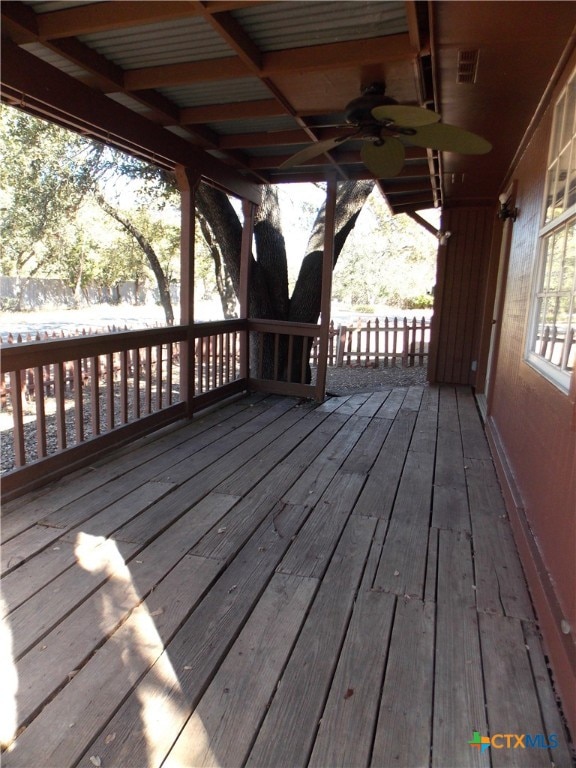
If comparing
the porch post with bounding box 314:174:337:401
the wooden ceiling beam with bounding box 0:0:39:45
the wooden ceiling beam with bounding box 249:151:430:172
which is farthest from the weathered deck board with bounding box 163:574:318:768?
the wooden ceiling beam with bounding box 249:151:430:172

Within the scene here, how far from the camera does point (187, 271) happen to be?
4.14 meters

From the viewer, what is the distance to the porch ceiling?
2.06 metres

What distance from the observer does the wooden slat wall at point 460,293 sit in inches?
234

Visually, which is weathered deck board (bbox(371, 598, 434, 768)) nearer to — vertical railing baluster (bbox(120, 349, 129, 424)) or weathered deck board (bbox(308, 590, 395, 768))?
weathered deck board (bbox(308, 590, 395, 768))

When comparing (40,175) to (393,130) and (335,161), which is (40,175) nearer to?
(335,161)

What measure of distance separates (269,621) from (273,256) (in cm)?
486

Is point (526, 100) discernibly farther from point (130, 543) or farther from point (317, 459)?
point (130, 543)

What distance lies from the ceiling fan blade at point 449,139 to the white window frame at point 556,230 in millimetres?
352

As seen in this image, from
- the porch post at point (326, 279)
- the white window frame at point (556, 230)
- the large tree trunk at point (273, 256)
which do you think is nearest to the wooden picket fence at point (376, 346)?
the large tree trunk at point (273, 256)

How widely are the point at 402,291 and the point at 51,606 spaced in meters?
23.7

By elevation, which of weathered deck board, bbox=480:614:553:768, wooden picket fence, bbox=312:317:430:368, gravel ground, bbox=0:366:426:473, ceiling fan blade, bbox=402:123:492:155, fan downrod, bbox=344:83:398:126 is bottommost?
gravel ground, bbox=0:366:426:473

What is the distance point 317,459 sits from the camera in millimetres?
3434

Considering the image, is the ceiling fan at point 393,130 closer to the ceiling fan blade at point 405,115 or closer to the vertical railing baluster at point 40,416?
the ceiling fan blade at point 405,115

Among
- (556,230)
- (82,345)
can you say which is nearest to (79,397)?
(82,345)
